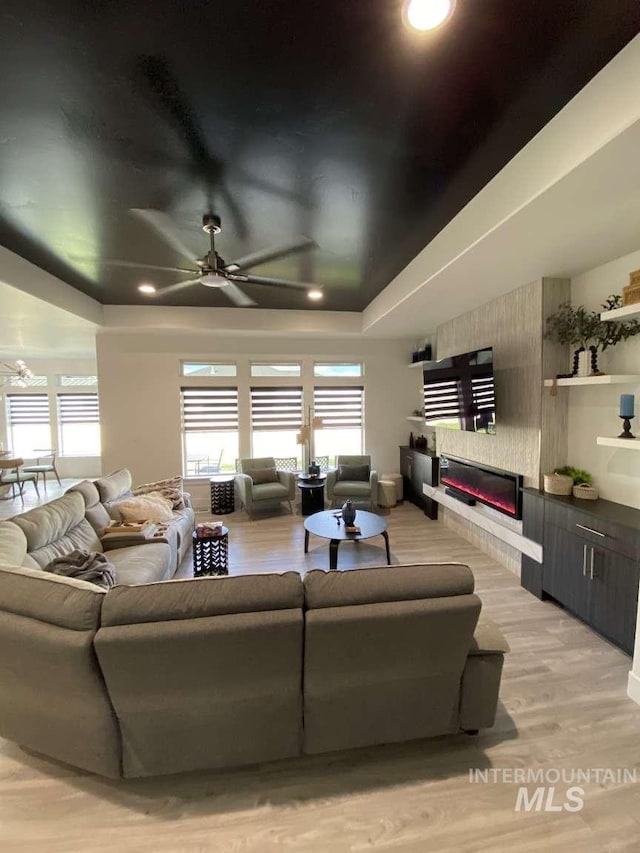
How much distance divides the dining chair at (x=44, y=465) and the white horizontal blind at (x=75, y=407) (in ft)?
2.57

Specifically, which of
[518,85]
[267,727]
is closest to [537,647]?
[267,727]

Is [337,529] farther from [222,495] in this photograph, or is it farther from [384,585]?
[222,495]

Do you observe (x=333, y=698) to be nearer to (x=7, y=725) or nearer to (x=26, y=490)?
(x=7, y=725)

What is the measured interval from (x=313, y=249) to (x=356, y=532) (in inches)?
105

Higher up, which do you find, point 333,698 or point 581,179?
point 581,179

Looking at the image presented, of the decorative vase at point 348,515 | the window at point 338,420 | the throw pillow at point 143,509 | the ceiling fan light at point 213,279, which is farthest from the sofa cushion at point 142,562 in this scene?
the window at point 338,420

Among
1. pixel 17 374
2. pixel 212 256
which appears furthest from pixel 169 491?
pixel 17 374

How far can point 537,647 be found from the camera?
2432mm

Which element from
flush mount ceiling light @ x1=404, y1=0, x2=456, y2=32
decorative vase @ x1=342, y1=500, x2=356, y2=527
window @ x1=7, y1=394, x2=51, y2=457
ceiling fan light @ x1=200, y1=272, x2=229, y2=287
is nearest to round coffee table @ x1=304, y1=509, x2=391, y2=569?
decorative vase @ x1=342, y1=500, x2=356, y2=527

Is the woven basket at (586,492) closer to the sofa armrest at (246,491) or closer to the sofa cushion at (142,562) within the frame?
the sofa cushion at (142,562)

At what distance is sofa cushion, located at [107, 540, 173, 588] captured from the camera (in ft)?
8.47

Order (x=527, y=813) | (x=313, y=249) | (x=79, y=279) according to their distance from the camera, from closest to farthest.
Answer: (x=527, y=813) → (x=313, y=249) → (x=79, y=279)

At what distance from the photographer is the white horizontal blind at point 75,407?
8.02 meters

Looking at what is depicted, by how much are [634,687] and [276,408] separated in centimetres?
514
